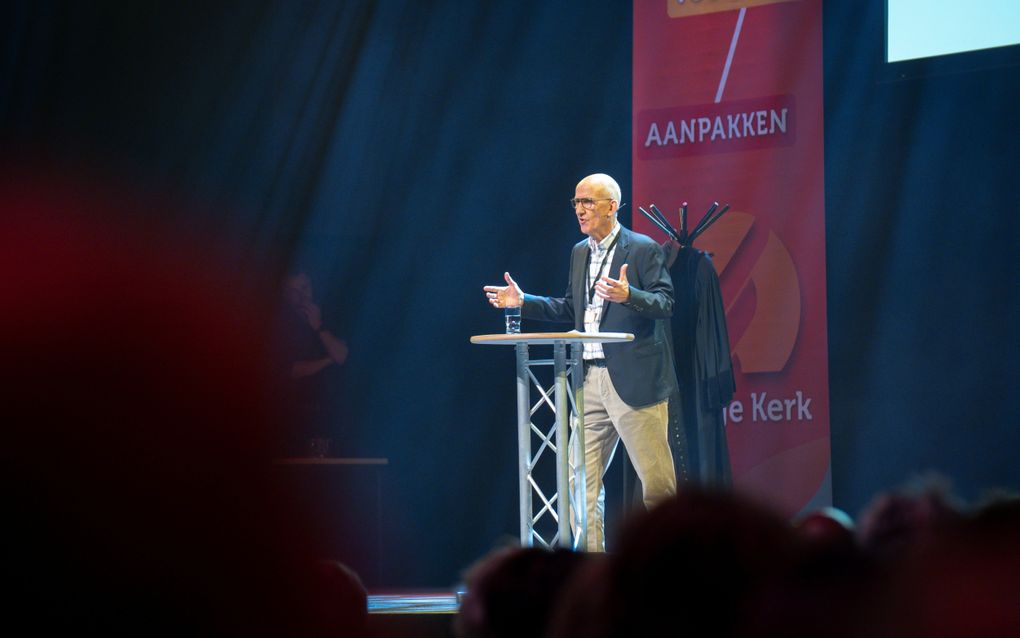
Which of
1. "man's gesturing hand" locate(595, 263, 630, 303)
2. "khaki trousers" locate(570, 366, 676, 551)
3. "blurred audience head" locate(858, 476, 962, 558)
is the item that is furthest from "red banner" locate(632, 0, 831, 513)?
"blurred audience head" locate(858, 476, 962, 558)

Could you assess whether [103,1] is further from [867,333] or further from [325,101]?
[867,333]

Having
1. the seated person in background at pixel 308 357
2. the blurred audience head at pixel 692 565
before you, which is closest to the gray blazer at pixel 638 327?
the seated person in background at pixel 308 357

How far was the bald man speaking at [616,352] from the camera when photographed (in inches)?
183

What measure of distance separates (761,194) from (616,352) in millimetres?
1113

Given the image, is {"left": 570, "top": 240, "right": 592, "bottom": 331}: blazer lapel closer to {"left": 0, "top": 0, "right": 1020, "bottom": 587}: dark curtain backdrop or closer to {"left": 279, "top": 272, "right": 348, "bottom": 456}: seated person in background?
{"left": 0, "top": 0, "right": 1020, "bottom": 587}: dark curtain backdrop

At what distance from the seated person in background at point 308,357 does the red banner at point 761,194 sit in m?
1.93

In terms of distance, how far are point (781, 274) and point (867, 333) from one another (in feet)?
1.57

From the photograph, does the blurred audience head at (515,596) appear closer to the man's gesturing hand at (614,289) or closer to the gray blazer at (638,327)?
the man's gesturing hand at (614,289)

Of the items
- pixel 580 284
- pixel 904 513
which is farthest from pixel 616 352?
pixel 904 513

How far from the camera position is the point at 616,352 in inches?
185

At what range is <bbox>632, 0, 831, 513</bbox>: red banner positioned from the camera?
16.5ft

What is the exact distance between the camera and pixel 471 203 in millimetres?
6258

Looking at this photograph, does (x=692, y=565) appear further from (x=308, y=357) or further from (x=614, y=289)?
(x=308, y=357)

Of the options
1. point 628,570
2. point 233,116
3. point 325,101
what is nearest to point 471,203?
point 325,101
